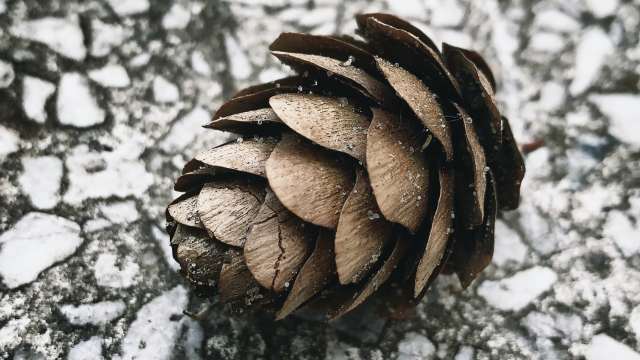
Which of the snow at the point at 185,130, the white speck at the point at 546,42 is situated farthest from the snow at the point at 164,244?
the white speck at the point at 546,42

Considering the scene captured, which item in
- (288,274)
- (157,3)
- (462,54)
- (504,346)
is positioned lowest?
(504,346)

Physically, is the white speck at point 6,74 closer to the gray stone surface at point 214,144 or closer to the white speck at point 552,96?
the gray stone surface at point 214,144

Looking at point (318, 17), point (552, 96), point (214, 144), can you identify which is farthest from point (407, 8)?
point (214, 144)

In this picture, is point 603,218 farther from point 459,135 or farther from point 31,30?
point 31,30

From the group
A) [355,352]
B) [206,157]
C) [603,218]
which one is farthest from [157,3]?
[603,218]

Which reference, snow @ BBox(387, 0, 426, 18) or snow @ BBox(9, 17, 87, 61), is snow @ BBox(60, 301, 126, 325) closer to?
snow @ BBox(9, 17, 87, 61)
